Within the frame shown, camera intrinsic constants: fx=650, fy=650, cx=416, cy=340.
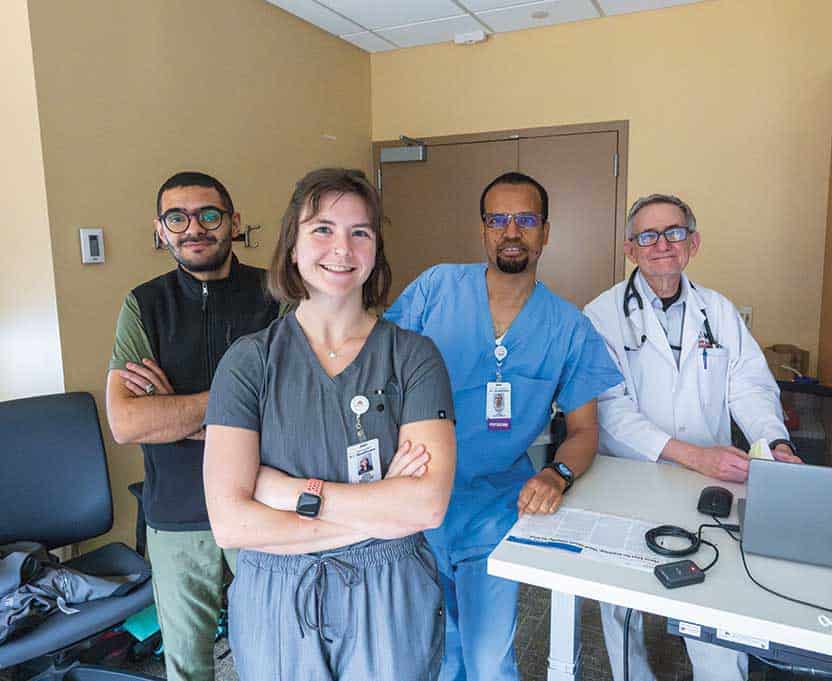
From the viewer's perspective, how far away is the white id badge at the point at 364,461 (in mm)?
1169

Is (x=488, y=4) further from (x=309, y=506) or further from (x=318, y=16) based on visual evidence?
(x=309, y=506)

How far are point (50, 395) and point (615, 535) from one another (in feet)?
6.21

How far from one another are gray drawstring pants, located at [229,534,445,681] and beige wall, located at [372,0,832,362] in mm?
2979

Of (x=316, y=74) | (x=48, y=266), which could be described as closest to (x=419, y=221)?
(x=316, y=74)

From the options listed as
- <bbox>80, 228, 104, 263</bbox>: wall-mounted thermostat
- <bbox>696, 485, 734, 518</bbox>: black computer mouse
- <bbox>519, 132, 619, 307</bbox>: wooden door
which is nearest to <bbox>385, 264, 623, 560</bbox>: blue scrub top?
<bbox>696, 485, 734, 518</bbox>: black computer mouse

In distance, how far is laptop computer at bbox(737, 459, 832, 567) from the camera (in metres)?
1.17

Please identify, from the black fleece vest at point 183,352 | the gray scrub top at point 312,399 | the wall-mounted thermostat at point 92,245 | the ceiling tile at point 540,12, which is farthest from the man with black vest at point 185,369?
the ceiling tile at point 540,12

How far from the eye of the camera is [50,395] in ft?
7.27

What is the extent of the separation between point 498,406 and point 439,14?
270 centimetres

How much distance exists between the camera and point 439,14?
3500 mm

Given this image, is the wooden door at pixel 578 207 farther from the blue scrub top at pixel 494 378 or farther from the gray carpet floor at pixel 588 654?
the blue scrub top at pixel 494 378

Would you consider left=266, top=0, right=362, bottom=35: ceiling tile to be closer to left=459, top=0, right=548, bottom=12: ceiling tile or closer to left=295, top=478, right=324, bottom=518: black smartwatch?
left=459, top=0, right=548, bottom=12: ceiling tile

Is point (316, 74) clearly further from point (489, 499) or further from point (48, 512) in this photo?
point (489, 499)

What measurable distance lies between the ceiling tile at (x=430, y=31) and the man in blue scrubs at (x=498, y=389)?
2334mm
